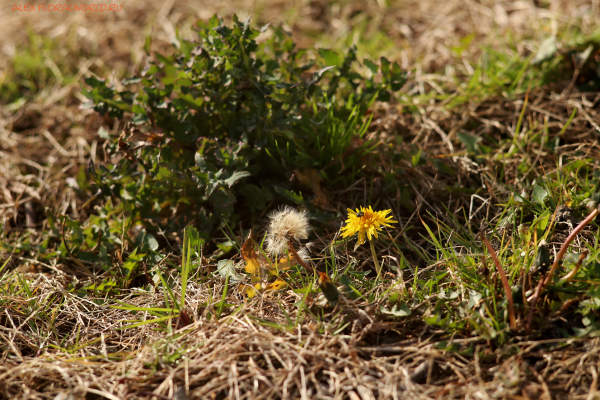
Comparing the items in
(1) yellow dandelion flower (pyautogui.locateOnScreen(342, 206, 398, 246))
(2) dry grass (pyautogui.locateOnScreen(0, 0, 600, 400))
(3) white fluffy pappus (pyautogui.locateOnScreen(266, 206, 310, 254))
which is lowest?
(2) dry grass (pyautogui.locateOnScreen(0, 0, 600, 400))

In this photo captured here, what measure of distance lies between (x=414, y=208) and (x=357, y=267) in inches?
18.0

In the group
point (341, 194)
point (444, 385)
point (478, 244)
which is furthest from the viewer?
point (341, 194)

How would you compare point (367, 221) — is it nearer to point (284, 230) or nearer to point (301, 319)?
point (284, 230)

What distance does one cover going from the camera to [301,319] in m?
1.82

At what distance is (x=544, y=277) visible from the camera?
1689 mm

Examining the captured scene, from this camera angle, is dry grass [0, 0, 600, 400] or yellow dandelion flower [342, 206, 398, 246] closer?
dry grass [0, 0, 600, 400]

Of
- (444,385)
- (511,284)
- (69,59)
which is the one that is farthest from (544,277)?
(69,59)

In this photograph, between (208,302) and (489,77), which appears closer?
(208,302)

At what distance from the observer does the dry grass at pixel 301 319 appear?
1566 millimetres

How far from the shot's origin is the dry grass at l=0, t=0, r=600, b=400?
1566 mm

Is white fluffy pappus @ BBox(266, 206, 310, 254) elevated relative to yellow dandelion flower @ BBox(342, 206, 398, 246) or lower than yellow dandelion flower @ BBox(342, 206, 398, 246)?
lower

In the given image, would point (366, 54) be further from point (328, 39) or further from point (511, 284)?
point (511, 284)

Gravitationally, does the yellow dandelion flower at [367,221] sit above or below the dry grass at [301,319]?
above

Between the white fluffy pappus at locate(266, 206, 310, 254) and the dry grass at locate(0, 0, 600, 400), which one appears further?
the white fluffy pappus at locate(266, 206, 310, 254)
